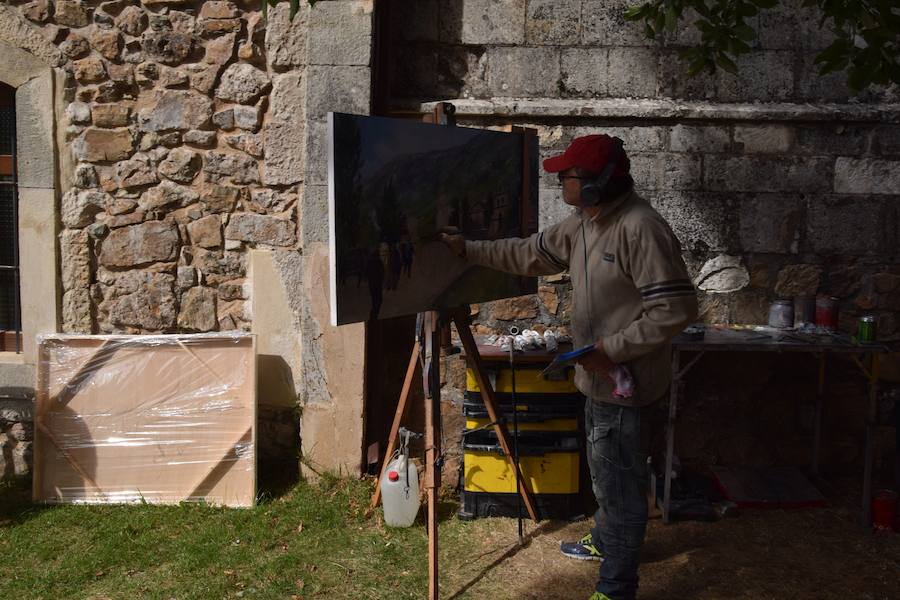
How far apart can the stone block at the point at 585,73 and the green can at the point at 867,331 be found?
6.28 feet

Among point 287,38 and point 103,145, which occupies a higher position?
point 287,38

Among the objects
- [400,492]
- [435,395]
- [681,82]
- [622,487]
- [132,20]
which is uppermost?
[132,20]

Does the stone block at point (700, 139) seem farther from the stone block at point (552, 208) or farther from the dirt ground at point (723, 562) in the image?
the dirt ground at point (723, 562)

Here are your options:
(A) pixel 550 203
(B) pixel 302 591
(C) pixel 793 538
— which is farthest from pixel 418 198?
(C) pixel 793 538

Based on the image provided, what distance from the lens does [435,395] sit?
367 cm

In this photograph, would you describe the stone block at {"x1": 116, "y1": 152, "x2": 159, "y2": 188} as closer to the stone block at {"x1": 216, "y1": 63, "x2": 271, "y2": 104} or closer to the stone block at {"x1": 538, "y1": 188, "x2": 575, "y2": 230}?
the stone block at {"x1": 216, "y1": 63, "x2": 271, "y2": 104}

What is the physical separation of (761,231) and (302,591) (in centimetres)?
321

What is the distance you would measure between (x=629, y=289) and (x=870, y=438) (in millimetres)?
2123

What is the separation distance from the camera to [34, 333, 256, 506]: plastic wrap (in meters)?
4.52

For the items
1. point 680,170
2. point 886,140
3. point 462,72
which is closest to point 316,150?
point 462,72

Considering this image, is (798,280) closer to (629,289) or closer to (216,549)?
(629,289)

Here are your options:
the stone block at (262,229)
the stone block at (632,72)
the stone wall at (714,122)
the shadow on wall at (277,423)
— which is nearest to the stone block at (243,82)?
the stone block at (262,229)

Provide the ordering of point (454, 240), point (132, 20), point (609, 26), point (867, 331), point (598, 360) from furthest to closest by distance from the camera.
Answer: point (609, 26) → point (132, 20) → point (867, 331) → point (454, 240) → point (598, 360)

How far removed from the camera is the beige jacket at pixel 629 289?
2.96m
